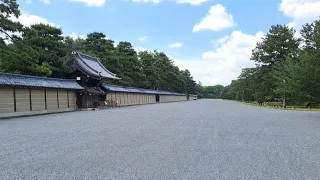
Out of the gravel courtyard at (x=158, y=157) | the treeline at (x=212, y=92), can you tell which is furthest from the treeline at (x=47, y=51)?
the treeline at (x=212, y=92)

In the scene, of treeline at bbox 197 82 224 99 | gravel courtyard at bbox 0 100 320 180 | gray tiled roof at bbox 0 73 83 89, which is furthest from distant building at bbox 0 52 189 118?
treeline at bbox 197 82 224 99

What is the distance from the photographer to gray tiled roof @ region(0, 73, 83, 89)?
65.5 feet

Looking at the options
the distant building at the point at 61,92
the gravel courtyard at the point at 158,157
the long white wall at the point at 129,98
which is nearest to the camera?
the gravel courtyard at the point at 158,157

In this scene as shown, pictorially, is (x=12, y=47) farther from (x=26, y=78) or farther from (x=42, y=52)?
(x=42, y=52)

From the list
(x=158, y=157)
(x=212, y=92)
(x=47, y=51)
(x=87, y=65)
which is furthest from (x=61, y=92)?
(x=212, y=92)

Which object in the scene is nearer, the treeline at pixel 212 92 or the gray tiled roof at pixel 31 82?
the gray tiled roof at pixel 31 82

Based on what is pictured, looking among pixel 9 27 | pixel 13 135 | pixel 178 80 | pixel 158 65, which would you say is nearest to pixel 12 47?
pixel 9 27

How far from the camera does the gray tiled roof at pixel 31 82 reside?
65.5 ft

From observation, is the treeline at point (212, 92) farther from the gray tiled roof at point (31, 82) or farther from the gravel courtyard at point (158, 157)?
the gravel courtyard at point (158, 157)

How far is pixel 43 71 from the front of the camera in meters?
26.1

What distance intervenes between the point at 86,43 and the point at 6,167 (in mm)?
40169

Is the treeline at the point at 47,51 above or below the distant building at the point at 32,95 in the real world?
above

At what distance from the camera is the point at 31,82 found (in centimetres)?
2253

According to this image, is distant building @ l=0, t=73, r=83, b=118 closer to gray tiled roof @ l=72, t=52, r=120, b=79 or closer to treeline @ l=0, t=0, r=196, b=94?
treeline @ l=0, t=0, r=196, b=94
